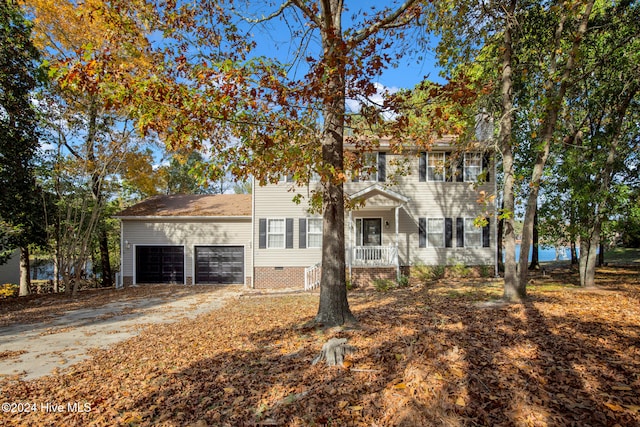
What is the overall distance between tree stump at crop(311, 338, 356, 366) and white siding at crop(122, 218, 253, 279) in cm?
1255

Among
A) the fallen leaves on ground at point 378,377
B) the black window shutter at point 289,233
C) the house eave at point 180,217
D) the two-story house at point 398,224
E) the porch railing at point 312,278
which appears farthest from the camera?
the house eave at point 180,217

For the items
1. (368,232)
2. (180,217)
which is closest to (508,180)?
(368,232)

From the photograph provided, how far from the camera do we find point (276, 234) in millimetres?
15273

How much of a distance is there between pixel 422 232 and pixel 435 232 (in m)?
0.58

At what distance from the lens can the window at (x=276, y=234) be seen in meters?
15.2

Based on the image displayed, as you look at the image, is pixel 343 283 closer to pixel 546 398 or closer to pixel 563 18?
pixel 546 398

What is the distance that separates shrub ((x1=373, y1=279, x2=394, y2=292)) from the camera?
39.7 feet

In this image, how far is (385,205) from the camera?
13984 mm

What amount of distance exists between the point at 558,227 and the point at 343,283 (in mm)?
10381

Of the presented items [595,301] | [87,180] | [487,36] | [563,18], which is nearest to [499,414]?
[595,301]

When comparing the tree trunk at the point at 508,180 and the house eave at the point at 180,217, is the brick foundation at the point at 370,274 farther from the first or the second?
the house eave at the point at 180,217

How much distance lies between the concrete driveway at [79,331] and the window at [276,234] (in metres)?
3.68

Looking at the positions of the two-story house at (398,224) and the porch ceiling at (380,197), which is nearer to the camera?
the porch ceiling at (380,197)

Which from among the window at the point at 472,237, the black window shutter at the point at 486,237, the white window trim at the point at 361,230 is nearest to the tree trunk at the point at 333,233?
the white window trim at the point at 361,230
